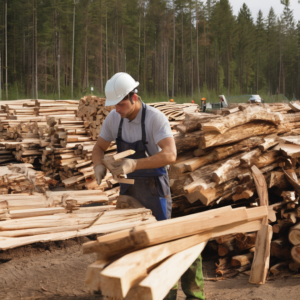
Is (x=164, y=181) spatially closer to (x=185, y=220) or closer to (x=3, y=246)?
(x=185, y=220)

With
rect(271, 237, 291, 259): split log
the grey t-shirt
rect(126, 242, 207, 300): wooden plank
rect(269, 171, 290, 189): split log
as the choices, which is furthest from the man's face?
rect(271, 237, 291, 259): split log

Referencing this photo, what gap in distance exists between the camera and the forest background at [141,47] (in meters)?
31.7

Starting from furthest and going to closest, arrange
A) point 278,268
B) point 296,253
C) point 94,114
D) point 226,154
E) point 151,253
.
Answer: point 94,114 < point 226,154 < point 278,268 < point 296,253 < point 151,253

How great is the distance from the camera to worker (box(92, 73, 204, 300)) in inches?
128

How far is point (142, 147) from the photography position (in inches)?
136

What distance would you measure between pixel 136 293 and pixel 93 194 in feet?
12.6

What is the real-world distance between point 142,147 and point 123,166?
0.45m

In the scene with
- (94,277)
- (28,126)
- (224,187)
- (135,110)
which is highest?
(135,110)

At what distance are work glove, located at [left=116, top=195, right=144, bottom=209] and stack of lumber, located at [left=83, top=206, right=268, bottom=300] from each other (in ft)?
4.45

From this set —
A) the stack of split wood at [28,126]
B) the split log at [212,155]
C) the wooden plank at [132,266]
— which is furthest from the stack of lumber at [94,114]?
the wooden plank at [132,266]

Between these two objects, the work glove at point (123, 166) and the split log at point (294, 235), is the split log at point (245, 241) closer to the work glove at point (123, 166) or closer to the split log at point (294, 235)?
the split log at point (294, 235)

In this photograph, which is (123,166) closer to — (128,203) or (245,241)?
(128,203)

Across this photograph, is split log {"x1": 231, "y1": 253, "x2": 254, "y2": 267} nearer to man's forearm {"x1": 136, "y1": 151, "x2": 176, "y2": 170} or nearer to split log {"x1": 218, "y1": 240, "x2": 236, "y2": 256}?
split log {"x1": 218, "y1": 240, "x2": 236, "y2": 256}

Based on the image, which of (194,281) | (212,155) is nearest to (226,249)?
(212,155)
